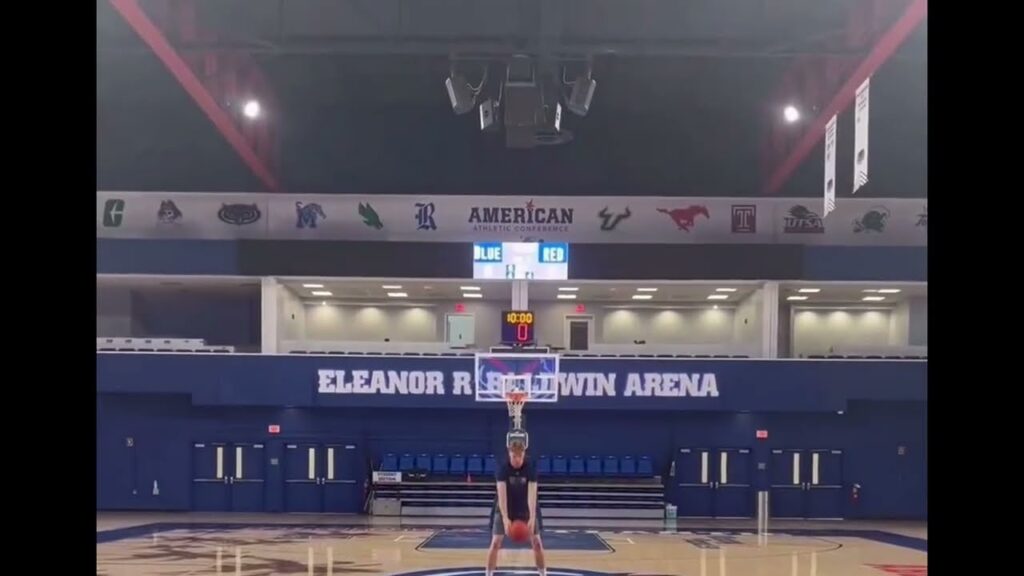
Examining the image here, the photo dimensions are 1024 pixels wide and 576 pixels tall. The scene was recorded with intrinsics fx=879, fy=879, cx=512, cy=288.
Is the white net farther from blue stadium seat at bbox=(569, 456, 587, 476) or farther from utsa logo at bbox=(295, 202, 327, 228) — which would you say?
utsa logo at bbox=(295, 202, 327, 228)

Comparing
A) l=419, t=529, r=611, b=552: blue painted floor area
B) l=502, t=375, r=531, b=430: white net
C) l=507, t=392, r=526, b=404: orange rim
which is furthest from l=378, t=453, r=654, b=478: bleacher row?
l=507, t=392, r=526, b=404: orange rim

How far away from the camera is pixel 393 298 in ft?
84.1

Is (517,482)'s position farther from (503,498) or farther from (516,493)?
(503,498)

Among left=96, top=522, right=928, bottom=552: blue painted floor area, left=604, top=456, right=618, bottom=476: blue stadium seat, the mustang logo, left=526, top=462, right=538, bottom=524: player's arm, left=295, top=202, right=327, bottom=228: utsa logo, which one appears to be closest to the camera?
left=526, top=462, right=538, bottom=524: player's arm

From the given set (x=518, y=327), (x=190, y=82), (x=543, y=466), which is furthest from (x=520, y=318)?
(x=190, y=82)

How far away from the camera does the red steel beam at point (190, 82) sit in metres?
15.8

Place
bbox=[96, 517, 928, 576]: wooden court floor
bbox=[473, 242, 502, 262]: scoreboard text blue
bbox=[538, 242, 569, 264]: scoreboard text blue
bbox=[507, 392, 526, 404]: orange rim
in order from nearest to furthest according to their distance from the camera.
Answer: bbox=[96, 517, 928, 576]: wooden court floor
bbox=[507, 392, 526, 404]: orange rim
bbox=[538, 242, 569, 264]: scoreboard text blue
bbox=[473, 242, 502, 262]: scoreboard text blue

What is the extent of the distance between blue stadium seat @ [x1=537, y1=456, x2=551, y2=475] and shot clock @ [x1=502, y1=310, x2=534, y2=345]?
471 centimetres

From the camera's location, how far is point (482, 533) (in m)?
17.9

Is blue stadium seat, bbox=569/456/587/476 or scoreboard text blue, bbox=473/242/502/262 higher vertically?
scoreboard text blue, bbox=473/242/502/262

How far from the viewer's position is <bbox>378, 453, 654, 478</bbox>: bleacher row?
20969 millimetres

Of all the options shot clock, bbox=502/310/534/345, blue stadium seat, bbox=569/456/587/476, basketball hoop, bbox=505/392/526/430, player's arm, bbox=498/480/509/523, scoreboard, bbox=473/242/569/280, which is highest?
scoreboard, bbox=473/242/569/280
